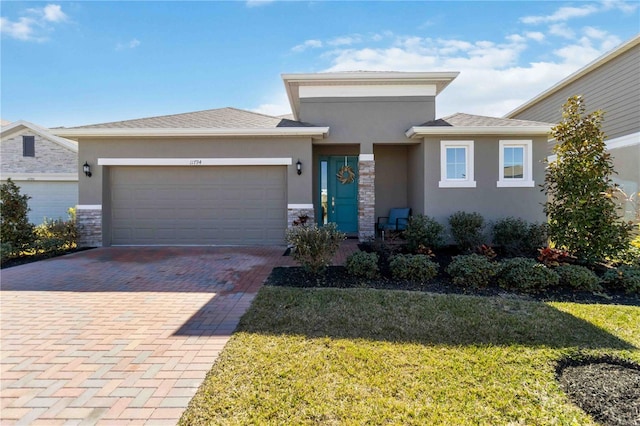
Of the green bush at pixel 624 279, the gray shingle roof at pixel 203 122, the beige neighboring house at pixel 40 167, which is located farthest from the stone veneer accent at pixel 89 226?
the green bush at pixel 624 279

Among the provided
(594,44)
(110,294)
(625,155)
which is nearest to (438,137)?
(625,155)

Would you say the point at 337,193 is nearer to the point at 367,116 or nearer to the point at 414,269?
the point at 367,116

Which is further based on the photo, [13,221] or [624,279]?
[13,221]

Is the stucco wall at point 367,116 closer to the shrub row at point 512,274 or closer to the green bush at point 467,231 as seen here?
the green bush at point 467,231

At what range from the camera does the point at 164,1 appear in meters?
8.01

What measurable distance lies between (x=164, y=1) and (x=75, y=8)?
7.12 feet

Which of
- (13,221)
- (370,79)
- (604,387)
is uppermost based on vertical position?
(370,79)

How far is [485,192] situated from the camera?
947cm

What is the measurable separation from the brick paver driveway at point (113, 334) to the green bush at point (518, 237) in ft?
20.3

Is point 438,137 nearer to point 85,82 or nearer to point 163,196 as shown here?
→ point 163,196

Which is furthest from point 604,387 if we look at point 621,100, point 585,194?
point 621,100

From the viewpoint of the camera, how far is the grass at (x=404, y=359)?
2418mm

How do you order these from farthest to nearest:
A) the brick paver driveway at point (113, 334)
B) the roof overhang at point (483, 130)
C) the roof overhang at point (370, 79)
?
the roof overhang at point (370, 79) → the roof overhang at point (483, 130) → the brick paver driveway at point (113, 334)

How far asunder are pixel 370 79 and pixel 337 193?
12.9 feet
